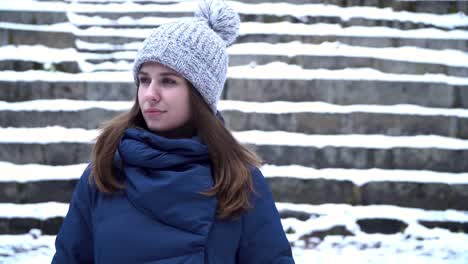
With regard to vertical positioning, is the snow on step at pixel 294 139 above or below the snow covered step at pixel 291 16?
below

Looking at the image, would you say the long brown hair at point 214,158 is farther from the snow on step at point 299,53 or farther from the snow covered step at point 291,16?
the snow covered step at point 291,16

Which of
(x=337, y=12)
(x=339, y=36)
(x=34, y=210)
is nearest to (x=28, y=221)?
(x=34, y=210)

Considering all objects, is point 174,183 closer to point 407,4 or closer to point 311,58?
point 311,58

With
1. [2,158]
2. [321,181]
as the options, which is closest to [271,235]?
[321,181]

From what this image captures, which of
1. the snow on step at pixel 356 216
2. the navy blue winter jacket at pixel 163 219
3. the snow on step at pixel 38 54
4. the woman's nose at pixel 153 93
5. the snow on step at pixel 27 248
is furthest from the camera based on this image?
the snow on step at pixel 38 54

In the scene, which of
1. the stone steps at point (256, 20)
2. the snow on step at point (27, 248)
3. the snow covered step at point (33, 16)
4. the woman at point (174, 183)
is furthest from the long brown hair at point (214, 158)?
the stone steps at point (256, 20)

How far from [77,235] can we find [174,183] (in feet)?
1.21

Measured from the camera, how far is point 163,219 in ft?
4.95

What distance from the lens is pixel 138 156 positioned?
1.57m

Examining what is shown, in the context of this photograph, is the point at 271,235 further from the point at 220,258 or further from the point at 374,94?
the point at 374,94

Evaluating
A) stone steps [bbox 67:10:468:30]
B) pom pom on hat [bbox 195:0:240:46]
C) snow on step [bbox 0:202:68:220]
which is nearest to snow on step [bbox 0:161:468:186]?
snow on step [bbox 0:202:68:220]

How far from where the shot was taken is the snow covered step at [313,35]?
17.8 feet

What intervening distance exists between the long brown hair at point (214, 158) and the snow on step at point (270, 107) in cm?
292

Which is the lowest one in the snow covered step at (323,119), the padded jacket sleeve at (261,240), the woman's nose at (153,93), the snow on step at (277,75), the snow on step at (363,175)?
the snow on step at (363,175)
